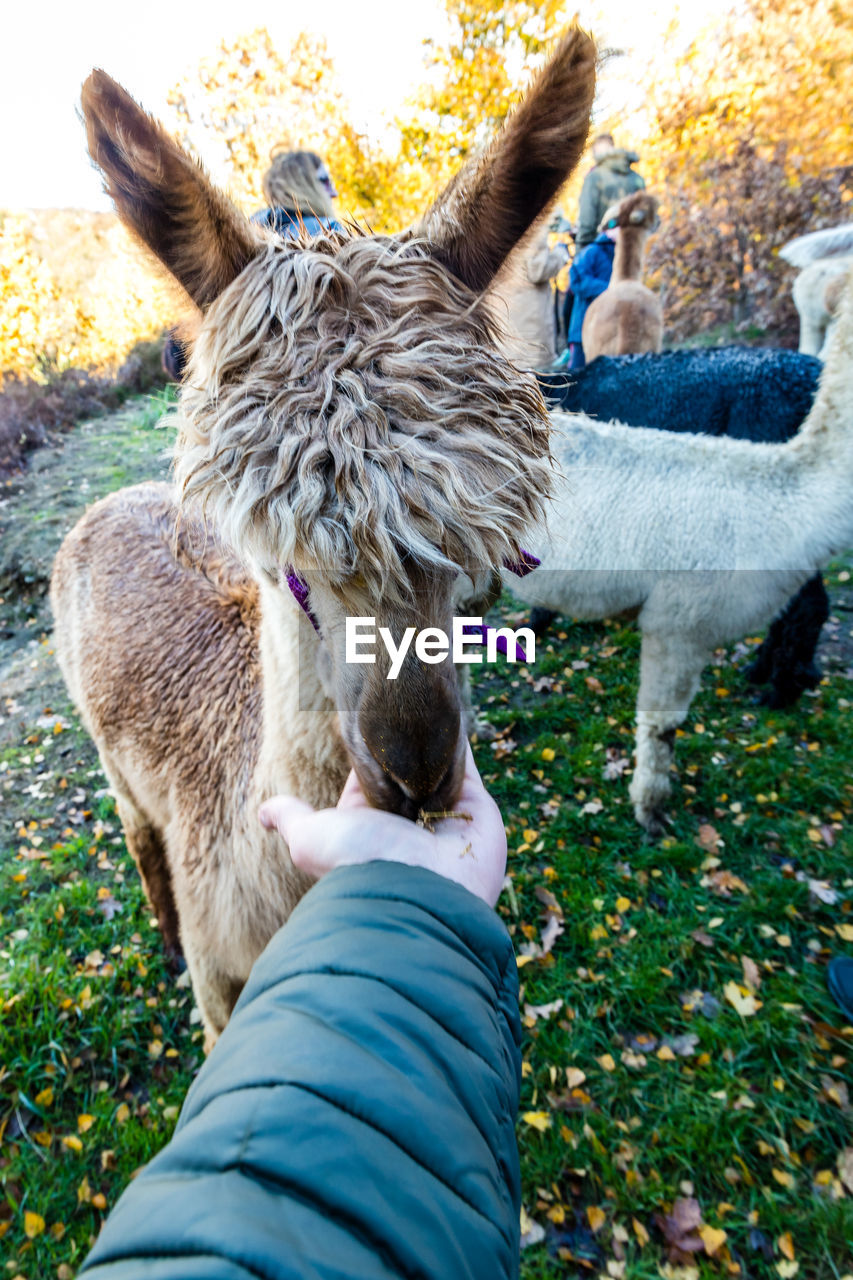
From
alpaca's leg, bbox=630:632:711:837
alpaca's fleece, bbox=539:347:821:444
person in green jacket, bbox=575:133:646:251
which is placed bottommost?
alpaca's leg, bbox=630:632:711:837

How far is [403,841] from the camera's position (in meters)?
1.20

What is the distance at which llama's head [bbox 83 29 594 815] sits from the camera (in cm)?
115

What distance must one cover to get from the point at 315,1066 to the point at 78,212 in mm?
49312

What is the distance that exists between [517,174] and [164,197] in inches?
28.4

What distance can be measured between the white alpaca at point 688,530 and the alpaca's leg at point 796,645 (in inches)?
48.9

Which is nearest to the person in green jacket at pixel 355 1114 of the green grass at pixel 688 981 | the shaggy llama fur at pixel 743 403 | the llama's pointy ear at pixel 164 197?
the green grass at pixel 688 981

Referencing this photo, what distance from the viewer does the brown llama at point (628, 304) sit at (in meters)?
5.93

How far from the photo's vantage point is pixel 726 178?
1132 centimetres

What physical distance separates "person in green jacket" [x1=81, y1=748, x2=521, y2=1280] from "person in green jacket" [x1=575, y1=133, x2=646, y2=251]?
8350 mm

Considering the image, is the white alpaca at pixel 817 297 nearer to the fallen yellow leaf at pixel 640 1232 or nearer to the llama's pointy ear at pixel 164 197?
the llama's pointy ear at pixel 164 197

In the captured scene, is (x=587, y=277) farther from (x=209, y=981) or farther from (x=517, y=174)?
(x=209, y=981)

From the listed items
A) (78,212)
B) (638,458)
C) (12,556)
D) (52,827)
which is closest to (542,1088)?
(638,458)

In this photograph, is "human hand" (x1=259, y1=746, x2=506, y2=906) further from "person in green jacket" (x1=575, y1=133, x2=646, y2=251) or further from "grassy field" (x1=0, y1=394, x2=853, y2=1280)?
"person in green jacket" (x1=575, y1=133, x2=646, y2=251)

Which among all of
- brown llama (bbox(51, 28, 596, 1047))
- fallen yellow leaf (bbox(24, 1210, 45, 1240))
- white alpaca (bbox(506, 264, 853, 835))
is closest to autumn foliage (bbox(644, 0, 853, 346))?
white alpaca (bbox(506, 264, 853, 835))
